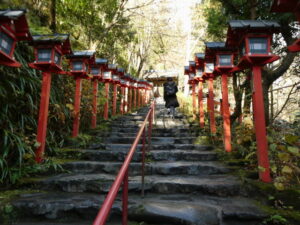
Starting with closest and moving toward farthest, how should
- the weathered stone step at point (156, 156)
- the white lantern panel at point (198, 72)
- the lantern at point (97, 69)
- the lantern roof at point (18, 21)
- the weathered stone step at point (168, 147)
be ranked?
1. the lantern roof at point (18, 21)
2. the weathered stone step at point (156, 156)
3. the weathered stone step at point (168, 147)
4. the lantern at point (97, 69)
5. the white lantern panel at point (198, 72)

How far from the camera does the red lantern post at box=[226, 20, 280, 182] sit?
3.33m

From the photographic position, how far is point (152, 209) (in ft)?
8.92

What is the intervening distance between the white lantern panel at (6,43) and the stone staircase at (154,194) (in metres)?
1.82

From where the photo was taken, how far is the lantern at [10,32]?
8.45 feet

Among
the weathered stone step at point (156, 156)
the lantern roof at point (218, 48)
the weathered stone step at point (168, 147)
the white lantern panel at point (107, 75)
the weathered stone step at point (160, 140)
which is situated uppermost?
the white lantern panel at point (107, 75)

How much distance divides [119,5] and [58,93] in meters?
5.21

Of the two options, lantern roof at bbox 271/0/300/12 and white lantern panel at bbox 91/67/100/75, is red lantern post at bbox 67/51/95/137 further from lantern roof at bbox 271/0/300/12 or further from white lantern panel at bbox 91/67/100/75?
lantern roof at bbox 271/0/300/12

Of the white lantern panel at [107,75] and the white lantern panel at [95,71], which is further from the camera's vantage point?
the white lantern panel at [107,75]

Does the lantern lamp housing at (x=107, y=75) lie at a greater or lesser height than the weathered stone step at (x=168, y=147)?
greater

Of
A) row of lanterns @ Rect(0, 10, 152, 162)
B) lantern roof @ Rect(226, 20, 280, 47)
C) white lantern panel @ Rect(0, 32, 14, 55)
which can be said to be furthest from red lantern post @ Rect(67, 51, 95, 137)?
lantern roof @ Rect(226, 20, 280, 47)

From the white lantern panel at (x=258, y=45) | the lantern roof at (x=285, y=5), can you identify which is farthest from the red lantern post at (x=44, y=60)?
the lantern roof at (x=285, y=5)

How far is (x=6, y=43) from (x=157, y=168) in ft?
9.31

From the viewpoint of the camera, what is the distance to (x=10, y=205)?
2764mm

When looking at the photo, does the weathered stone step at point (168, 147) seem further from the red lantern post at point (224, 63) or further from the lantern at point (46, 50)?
the lantern at point (46, 50)
